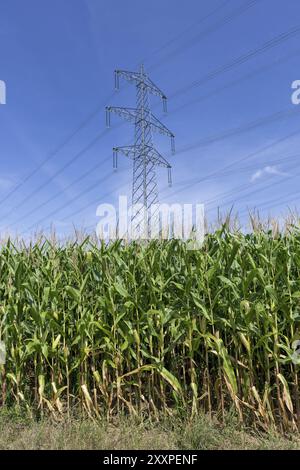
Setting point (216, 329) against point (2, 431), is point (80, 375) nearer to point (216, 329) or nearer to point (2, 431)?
point (2, 431)

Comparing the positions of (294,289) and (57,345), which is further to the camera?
(57,345)

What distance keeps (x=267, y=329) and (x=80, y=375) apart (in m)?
2.37

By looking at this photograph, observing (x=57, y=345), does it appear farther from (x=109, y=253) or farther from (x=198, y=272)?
(x=198, y=272)

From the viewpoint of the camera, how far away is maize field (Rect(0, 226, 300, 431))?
183 inches

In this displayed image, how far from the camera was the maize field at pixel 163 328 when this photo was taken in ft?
15.3

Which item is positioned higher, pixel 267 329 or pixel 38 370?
pixel 267 329

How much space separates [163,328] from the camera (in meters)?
5.22

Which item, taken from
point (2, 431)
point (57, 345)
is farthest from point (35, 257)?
point (2, 431)

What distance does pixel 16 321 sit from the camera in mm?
5504

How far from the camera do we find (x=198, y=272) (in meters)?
4.96
